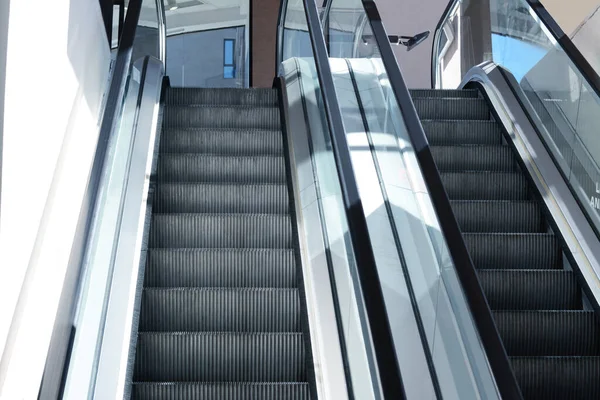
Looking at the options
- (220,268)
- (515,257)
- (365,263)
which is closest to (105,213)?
(220,268)

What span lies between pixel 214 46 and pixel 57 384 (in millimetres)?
12569

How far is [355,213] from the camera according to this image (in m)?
3.40

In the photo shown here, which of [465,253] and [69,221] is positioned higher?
[69,221]

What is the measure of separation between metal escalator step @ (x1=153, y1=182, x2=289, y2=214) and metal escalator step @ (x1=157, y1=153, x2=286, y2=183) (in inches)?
13.8

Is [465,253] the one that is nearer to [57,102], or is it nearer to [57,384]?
[57,384]

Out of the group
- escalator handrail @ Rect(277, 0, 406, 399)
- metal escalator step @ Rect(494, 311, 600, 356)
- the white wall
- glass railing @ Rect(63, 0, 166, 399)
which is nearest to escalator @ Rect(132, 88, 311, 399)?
glass railing @ Rect(63, 0, 166, 399)

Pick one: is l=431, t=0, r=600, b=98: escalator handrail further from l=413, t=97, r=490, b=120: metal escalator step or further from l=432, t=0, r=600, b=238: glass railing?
l=413, t=97, r=490, b=120: metal escalator step

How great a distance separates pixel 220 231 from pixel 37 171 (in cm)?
152

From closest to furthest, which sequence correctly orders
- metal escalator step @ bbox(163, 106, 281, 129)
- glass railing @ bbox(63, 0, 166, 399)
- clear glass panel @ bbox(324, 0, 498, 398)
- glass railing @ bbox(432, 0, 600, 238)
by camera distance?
clear glass panel @ bbox(324, 0, 498, 398) < glass railing @ bbox(63, 0, 166, 399) < glass railing @ bbox(432, 0, 600, 238) < metal escalator step @ bbox(163, 106, 281, 129)

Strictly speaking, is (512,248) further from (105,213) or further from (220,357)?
(105,213)

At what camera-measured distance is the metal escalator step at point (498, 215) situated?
5.36m

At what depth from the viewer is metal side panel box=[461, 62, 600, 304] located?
4.68m

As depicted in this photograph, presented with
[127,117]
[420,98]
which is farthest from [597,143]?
[127,117]

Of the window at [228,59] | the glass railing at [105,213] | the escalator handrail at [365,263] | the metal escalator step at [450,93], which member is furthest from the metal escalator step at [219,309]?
the window at [228,59]
